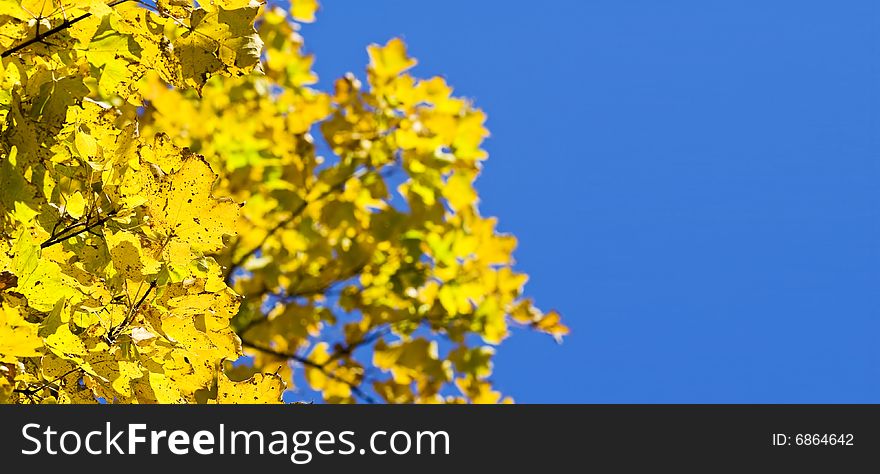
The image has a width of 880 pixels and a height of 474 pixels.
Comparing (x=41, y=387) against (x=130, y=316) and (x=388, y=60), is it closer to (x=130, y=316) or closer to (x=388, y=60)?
(x=130, y=316)

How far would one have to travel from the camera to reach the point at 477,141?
334cm

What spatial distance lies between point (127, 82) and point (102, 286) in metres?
0.38

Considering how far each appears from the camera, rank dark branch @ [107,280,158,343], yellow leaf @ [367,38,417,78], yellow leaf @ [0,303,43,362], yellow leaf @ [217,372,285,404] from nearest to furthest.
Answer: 1. yellow leaf @ [0,303,43,362]
2. dark branch @ [107,280,158,343]
3. yellow leaf @ [217,372,285,404]
4. yellow leaf @ [367,38,417,78]

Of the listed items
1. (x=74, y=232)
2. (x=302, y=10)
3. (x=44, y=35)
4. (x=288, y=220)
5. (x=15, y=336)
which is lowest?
(x=15, y=336)

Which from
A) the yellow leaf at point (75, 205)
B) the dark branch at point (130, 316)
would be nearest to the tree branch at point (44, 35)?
the yellow leaf at point (75, 205)

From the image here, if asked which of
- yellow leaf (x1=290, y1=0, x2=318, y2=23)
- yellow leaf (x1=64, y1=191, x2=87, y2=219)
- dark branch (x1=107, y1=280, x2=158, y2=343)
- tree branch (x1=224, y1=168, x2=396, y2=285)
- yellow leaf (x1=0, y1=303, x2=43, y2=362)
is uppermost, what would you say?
yellow leaf (x1=290, y1=0, x2=318, y2=23)

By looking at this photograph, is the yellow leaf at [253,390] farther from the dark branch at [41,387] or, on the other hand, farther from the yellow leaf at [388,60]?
the yellow leaf at [388,60]

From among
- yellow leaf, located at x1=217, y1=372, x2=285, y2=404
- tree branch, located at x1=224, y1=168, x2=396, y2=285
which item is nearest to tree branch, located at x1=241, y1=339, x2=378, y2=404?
tree branch, located at x1=224, y1=168, x2=396, y2=285

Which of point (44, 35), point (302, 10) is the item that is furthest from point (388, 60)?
point (44, 35)

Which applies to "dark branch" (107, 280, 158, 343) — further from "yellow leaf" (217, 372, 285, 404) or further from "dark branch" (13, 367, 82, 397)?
"yellow leaf" (217, 372, 285, 404)

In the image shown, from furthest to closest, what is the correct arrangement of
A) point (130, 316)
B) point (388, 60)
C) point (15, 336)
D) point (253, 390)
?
point (388, 60) → point (253, 390) → point (130, 316) → point (15, 336)
